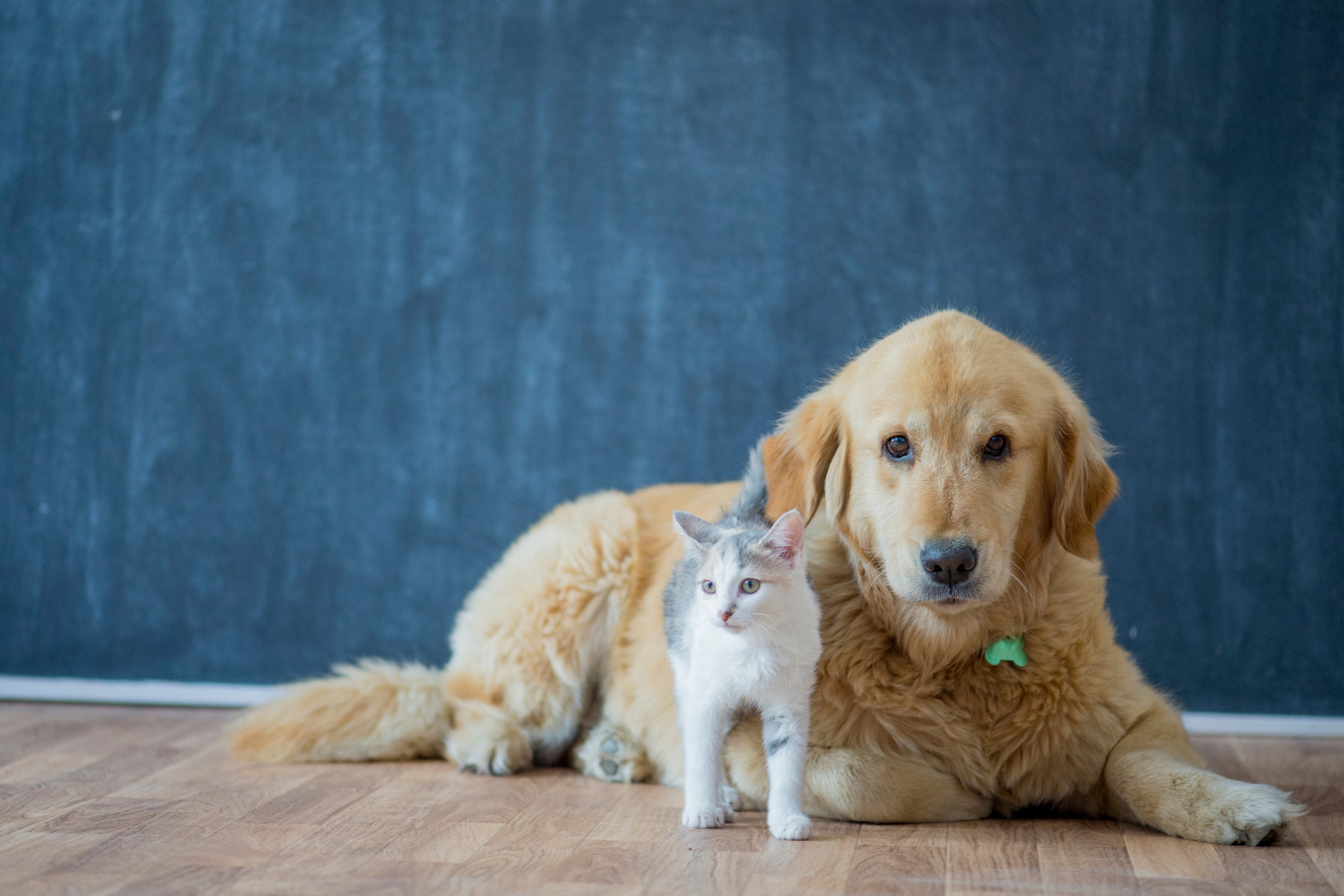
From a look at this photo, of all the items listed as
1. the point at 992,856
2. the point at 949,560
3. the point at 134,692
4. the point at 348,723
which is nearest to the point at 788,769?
the point at 992,856

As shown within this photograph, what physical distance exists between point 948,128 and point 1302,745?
215 cm

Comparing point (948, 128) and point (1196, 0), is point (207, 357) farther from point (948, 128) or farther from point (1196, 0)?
point (1196, 0)

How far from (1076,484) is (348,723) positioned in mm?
1898

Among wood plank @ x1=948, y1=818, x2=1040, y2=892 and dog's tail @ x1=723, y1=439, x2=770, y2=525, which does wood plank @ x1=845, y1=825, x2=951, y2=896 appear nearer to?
wood plank @ x1=948, y1=818, x2=1040, y2=892

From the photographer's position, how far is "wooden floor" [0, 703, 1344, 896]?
1.88 metres

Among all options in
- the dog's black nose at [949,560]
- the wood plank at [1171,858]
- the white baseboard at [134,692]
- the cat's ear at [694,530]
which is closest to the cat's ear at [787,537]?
the cat's ear at [694,530]

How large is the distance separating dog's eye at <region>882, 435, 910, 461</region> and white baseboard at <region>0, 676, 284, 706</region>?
96.4 inches

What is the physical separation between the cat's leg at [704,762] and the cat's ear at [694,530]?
0.31m

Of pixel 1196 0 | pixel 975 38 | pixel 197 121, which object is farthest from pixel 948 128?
pixel 197 121

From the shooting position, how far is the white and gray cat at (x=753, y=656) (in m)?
2.08

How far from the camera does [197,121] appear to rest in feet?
12.5

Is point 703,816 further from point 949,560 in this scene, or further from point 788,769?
point 949,560

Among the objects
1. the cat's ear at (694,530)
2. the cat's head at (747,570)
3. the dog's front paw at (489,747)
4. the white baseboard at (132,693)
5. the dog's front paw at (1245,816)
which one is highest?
the cat's ear at (694,530)

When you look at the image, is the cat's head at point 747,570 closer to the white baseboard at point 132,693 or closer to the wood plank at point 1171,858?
the wood plank at point 1171,858
